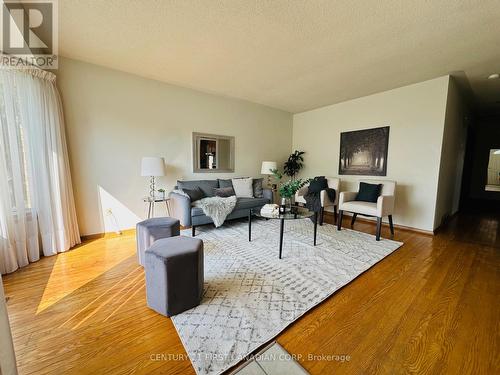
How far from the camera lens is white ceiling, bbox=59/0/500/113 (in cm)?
186

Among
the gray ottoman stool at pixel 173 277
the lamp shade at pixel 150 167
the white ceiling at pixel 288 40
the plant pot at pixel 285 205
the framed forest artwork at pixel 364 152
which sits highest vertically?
the white ceiling at pixel 288 40

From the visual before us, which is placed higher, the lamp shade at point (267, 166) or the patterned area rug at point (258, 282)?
the lamp shade at point (267, 166)

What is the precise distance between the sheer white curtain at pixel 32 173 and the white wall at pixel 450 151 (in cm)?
551

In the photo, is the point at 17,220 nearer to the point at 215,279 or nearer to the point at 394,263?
the point at 215,279

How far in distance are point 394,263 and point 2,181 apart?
419cm

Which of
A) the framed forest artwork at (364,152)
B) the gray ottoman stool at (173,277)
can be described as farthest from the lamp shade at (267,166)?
the gray ottoman stool at (173,277)

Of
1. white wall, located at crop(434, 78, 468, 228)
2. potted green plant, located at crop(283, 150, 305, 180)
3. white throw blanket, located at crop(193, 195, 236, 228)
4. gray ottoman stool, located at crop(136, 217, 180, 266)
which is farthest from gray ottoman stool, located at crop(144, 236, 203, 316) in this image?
potted green plant, located at crop(283, 150, 305, 180)

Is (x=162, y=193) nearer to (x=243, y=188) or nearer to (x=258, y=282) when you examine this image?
(x=243, y=188)

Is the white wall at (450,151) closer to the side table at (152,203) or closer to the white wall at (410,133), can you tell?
the white wall at (410,133)

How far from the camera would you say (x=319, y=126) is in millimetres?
5047

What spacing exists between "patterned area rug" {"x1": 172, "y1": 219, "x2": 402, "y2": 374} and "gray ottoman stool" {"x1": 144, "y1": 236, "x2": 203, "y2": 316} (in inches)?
3.8

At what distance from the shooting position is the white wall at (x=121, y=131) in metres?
2.93

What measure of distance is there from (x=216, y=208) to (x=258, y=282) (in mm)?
1550

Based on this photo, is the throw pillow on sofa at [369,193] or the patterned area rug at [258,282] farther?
the throw pillow on sofa at [369,193]
